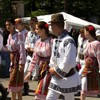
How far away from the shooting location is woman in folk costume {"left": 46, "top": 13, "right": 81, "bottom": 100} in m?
5.35

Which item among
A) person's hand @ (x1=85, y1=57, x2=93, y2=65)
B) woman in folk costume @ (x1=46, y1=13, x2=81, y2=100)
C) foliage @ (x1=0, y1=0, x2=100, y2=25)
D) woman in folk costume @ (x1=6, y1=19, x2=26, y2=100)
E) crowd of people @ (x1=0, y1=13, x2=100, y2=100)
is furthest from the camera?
foliage @ (x1=0, y1=0, x2=100, y2=25)

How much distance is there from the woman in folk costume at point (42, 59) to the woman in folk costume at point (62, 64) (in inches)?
30.1

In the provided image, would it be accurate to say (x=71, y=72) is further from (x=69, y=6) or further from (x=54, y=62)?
(x=69, y=6)

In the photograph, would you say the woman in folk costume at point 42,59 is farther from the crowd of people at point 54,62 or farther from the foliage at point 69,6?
the foliage at point 69,6

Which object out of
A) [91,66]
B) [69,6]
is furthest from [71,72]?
[69,6]

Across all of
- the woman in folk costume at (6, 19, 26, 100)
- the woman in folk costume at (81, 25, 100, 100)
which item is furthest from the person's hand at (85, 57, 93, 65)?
the woman in folk costume at (6, 19, 26, 100)

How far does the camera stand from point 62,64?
17.6ft

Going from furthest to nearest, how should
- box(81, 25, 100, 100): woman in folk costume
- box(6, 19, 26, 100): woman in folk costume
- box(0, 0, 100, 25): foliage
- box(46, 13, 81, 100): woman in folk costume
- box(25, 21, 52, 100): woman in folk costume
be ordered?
1. box(0, 0, 100, 25): foliage
2. box(6, 19, 26, 100): woman in folk costume
3. box(81, 25, 100, 100): woman in folk costume
4. box(25, 21, 52, 100): woman in folk costume
5. box(46, 13, 81, 100): woman in folk costume

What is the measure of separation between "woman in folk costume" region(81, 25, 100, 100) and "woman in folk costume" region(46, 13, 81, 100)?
1.97 meters

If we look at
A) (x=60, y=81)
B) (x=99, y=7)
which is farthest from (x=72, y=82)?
(x=99, y=7)

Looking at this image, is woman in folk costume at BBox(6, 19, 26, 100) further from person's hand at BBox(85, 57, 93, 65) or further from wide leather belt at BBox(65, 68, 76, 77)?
wide leather belt at BBox(65, 68, 76, 77)

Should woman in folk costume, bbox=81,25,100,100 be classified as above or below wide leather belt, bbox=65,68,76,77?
below

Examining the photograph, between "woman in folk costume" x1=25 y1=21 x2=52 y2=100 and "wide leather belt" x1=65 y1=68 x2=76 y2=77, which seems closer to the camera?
"wide leather belt" x1=65 y1=68 x2=76 y2=77

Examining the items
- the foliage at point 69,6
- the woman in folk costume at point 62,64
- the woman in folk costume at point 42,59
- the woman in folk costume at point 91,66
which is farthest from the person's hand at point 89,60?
the foliage at point 69,6
